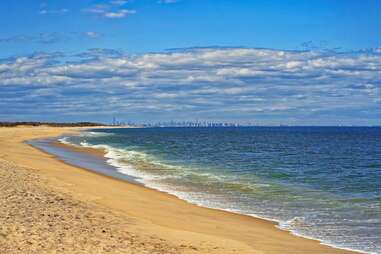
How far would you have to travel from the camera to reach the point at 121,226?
13.2m

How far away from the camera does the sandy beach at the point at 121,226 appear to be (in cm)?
1095

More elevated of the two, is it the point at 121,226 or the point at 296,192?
the point at 121,226

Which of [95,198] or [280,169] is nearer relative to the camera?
[95,198]

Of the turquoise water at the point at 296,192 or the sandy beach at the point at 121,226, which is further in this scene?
the turquoise water at the point at 296,192

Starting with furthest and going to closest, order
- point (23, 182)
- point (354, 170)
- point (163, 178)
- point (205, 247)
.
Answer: point (354, 170) → point (163, 178) → point (23, 182) → point (205, 247)

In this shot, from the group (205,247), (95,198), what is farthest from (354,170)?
(205,247)

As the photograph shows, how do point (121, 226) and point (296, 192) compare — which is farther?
point (296, 192)

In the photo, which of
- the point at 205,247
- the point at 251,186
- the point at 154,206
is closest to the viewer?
the point at 205,247

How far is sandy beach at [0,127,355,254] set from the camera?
35.9 ft

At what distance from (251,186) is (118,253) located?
50.2 feet

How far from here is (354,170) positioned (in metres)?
33.6

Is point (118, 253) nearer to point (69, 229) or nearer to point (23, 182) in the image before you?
point (69, 229)

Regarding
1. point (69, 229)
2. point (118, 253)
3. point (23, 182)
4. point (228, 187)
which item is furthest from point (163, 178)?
point (118, 253)

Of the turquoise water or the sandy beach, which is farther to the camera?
the turquoise water
